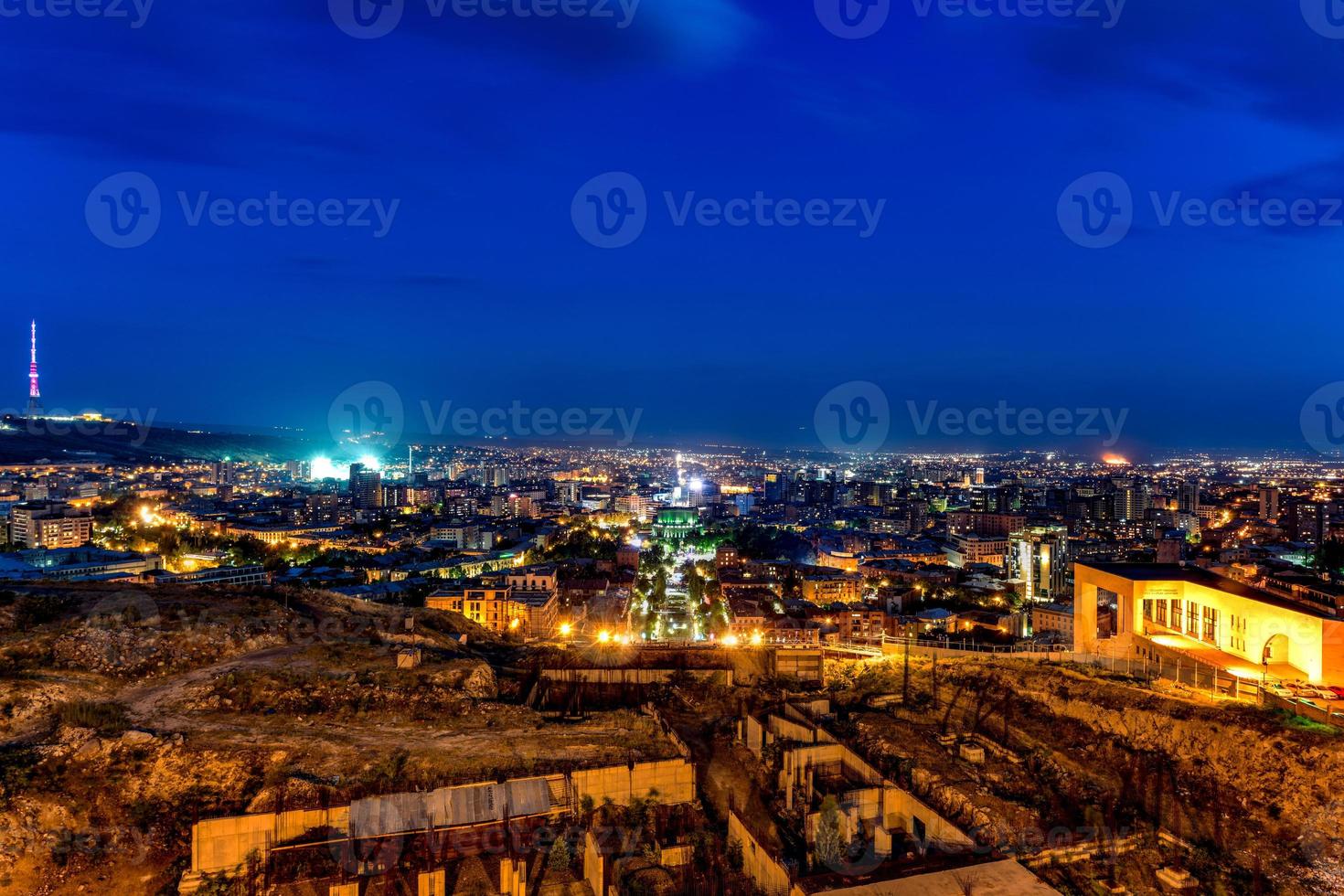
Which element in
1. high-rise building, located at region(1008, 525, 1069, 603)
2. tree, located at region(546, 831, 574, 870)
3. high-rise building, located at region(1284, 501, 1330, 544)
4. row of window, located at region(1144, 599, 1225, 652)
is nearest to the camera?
tree, located at region(546, 831, 574, 870)

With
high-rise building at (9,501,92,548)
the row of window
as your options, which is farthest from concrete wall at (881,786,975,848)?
high-rise building at (9,501,92,548)

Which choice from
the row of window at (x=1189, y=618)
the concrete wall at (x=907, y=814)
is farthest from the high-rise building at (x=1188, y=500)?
the concrete wall at (x=907, y=814)

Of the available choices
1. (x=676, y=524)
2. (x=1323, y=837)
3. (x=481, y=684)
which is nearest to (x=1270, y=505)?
(x=676, y=524)

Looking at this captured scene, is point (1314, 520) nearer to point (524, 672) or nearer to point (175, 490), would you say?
point (524, 672)

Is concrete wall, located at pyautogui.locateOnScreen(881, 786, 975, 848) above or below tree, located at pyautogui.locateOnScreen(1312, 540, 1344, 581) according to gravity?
below

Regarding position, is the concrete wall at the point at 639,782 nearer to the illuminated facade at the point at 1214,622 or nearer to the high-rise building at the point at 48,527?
the illuminated facade at the point at 1214,622

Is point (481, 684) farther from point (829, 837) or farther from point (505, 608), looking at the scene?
point (505, 608)

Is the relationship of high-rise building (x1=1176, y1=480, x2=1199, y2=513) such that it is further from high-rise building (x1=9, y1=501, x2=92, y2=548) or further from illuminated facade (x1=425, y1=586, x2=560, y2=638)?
high-rise building (x1=9, y1=501, x2=92, y2=548)
